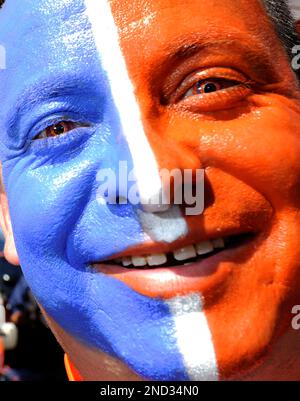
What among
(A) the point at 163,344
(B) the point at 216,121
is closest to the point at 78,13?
(B) the point at 216,121

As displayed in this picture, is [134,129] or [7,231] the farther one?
[7,231]

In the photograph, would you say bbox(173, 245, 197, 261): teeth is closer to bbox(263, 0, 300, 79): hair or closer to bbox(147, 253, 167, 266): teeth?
bbox(147, 253, 167, 266): teeth

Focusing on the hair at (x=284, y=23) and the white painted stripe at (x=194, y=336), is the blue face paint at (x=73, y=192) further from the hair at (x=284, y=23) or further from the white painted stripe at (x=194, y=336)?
the hair at (x=284, y=23)

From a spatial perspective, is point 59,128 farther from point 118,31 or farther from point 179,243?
point 179,243

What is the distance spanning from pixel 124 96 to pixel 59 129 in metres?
0.19

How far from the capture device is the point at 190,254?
134cm

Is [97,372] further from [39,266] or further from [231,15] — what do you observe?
[231,15]

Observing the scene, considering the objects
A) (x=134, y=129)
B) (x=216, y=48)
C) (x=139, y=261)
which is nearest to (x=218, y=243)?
(x=139, y=261)

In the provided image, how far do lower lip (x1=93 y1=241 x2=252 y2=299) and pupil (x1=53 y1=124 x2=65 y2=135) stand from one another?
37 centimetres

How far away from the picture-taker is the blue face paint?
1.33 m

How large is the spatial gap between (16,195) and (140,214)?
37 centimetres

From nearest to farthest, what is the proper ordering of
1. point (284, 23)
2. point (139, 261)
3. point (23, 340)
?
point (139, 261), point (284, 23), point (23, 340)

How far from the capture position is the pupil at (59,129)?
145 centimetres

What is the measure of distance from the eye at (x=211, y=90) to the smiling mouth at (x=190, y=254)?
0.29m
